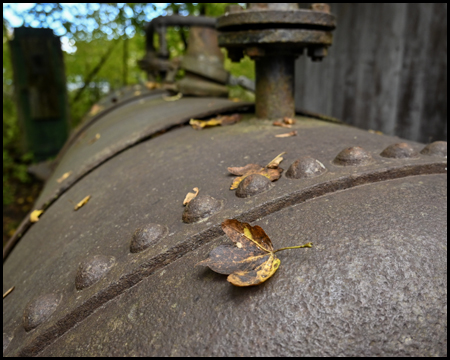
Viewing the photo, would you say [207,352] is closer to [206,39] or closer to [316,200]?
[316,200]

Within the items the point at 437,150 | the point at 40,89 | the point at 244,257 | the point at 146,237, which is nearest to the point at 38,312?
the point at 146,237

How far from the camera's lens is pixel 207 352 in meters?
0.67

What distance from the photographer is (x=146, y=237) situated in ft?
3.04

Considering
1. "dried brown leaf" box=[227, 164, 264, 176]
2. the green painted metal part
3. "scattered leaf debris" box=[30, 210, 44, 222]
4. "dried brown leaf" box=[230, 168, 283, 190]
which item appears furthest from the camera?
the green painted metal part

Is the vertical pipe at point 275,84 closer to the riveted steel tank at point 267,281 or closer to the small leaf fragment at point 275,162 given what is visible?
the riveted steel tank at point 267,281

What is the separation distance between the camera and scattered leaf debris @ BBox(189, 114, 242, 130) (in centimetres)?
179

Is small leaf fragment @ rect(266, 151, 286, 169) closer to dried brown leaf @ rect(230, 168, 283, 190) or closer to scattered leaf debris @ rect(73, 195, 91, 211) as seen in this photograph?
dried brown leaf @ rect(230, 168, 283, 190)

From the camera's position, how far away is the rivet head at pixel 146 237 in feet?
3.04

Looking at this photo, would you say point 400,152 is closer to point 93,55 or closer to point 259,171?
point 259,171

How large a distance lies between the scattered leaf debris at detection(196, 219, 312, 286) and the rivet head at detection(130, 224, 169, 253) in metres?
0.20

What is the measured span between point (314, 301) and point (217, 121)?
1235 mm

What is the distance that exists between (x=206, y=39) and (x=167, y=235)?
2.50 meters

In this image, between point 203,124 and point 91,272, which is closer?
point 91,272

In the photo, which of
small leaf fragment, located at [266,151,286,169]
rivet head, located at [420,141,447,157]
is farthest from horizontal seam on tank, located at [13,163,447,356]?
rivet head, located at [420,141,447,157]
